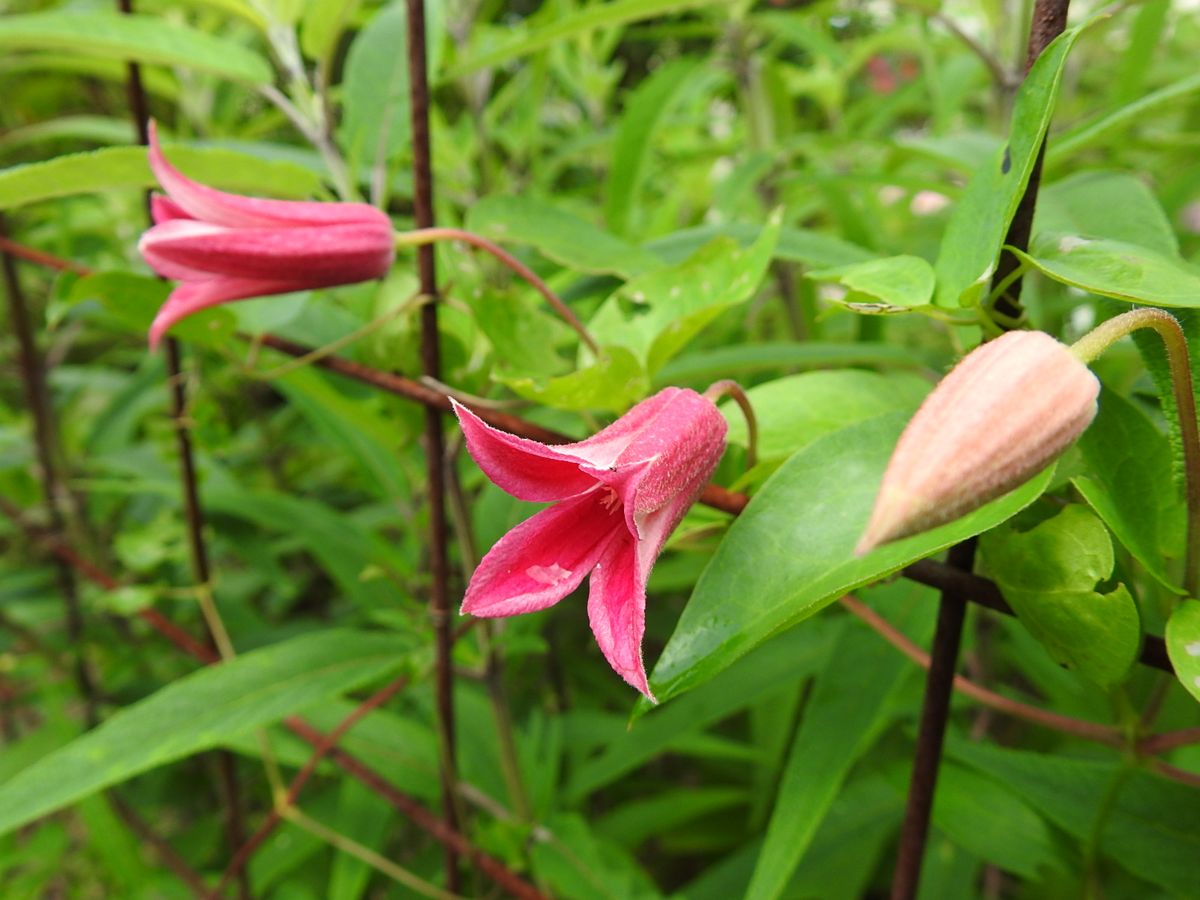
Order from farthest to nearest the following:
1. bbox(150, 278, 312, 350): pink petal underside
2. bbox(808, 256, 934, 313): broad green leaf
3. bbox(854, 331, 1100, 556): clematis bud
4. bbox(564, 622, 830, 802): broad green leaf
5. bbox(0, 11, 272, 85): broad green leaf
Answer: bbox(564, 622, 830, 802): broad green leaf, bbox(0, 11, 272, 85): broad green leaf, bbox(150, 278, 312, 350): pink petal underside, bbox(808, 256, 934, 313): broad green leaf, bbox(854, 331, 1100, 556): clematis bud

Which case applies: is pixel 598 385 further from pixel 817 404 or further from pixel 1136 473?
pixel 1136 473

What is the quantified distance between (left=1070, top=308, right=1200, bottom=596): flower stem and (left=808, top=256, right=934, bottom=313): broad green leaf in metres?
0.06

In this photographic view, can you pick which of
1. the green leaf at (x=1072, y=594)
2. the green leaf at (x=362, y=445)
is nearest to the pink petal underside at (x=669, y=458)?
the green leaf at (x=1072, y=594)

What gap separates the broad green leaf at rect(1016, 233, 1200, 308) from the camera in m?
0.27

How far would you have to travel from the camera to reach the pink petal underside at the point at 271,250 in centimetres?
40

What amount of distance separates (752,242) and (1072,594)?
36 centimetres

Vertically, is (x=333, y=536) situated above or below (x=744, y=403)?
below

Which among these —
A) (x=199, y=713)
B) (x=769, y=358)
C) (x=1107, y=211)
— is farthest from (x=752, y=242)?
(x=199, y=713)

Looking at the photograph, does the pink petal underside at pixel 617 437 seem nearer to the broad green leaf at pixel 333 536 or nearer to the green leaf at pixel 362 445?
the green leaf at pixel 362 445

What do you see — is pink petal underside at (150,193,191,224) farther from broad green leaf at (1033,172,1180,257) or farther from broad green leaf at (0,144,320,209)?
broad green leaf at (1033,172,1180,257)

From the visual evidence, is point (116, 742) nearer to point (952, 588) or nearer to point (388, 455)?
point (388, 455)

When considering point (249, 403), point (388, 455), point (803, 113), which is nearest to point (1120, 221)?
point (388, 455)

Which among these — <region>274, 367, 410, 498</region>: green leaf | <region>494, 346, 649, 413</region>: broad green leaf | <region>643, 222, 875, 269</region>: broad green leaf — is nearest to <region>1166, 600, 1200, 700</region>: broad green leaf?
<region>494, 346, 649, 413</region>: broad green leaf

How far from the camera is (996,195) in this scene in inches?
12.1
